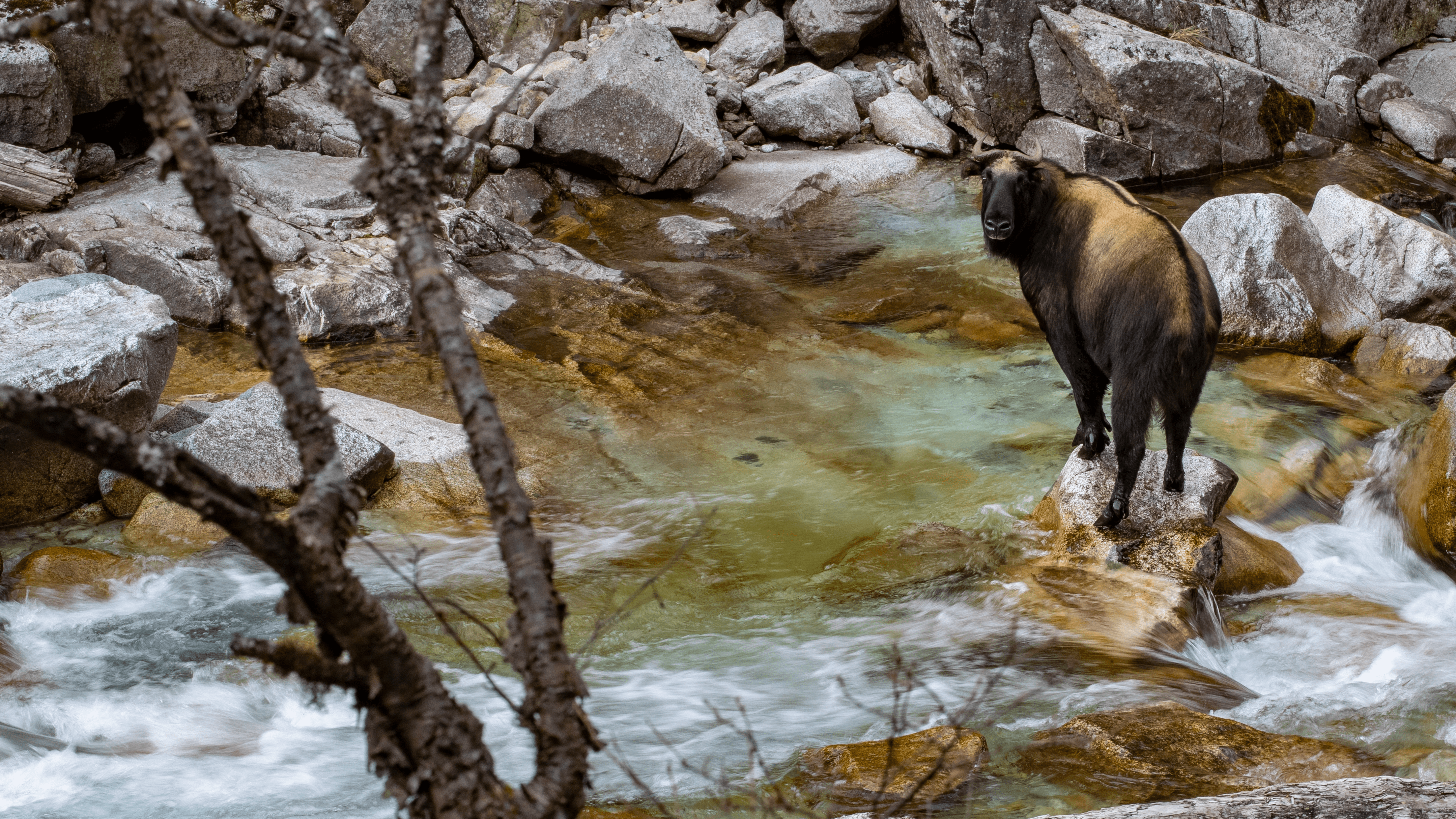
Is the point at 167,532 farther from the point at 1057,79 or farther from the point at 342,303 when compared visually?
the point at 1057,79

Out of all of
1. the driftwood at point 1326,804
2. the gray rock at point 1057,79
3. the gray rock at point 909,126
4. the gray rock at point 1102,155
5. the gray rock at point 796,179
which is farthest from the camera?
the gray rock at point 909,126

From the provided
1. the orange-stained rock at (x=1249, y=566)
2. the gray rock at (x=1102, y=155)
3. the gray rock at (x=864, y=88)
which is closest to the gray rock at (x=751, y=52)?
the gray rock at (x=864, y=88)

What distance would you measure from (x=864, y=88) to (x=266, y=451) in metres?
10.2

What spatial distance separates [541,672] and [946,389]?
20.8ft

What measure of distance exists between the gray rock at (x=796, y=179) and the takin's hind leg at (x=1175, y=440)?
273 inches

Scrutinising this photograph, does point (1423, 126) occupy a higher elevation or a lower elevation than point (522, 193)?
higher

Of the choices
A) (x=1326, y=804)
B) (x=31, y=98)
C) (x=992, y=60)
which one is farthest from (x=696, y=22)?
(x=1326, y=804)

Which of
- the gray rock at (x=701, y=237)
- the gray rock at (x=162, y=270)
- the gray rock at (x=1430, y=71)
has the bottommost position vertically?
the gray rock at (x=701, y=237)

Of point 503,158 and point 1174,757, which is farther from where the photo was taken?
point 503,158

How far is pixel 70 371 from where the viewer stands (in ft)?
17.6

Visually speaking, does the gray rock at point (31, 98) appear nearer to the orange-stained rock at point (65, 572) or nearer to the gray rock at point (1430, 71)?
the orange-stained rock at point (65, 572)

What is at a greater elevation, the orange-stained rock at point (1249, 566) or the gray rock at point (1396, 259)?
the gray rock at point (1396, 259)

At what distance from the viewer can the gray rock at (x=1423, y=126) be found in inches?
496

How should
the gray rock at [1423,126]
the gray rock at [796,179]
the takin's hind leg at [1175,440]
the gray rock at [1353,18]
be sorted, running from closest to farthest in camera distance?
the takin's hind leg at [1175,440] → the gray rock at [796,179] → the gray rock at [1423,126] → the gray rock at [1353,18]
